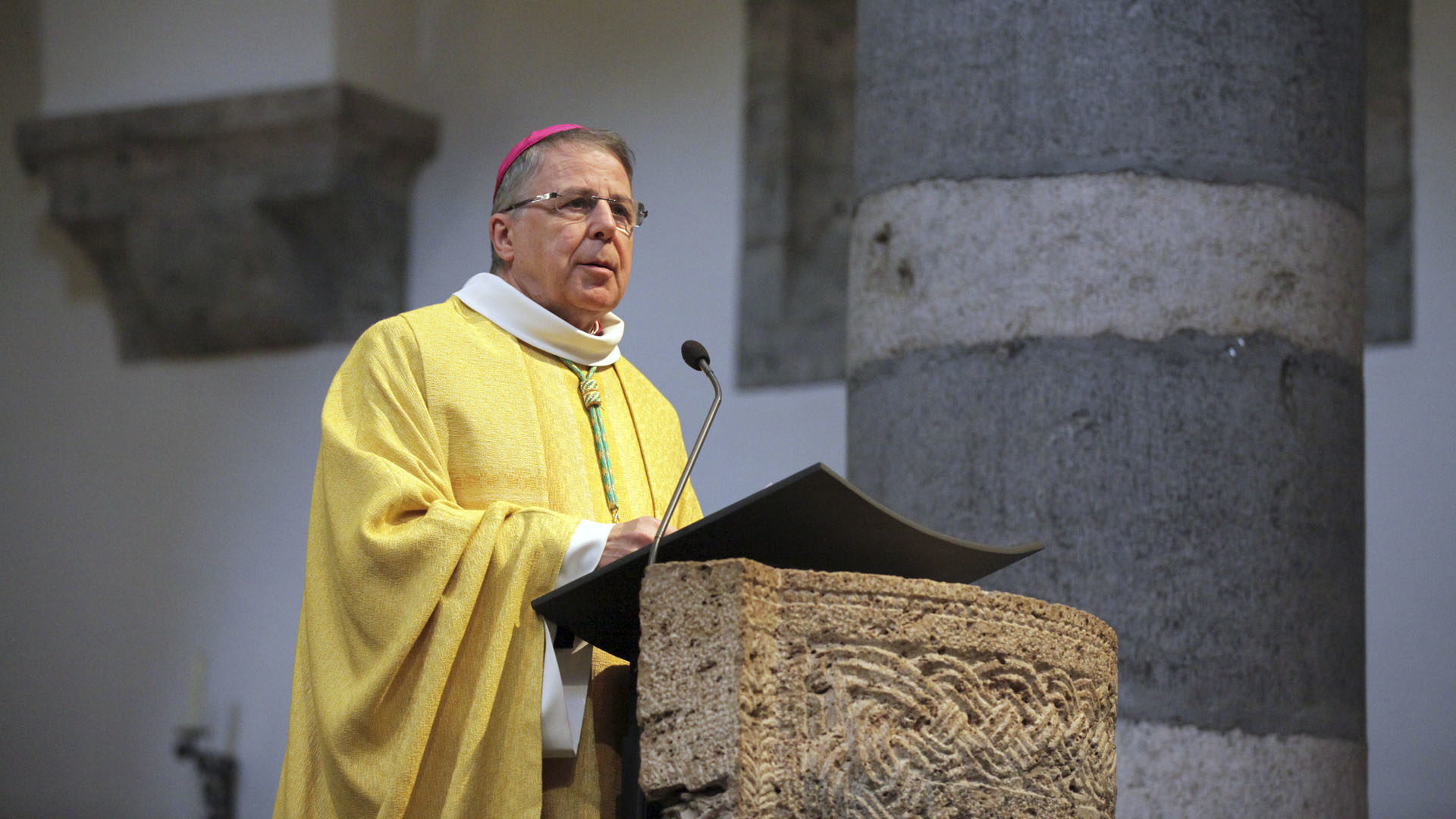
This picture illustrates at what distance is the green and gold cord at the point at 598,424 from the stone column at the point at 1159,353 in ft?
2.49

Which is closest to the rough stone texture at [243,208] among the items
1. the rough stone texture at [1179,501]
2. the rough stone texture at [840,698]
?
the rough stone texture at [1179,501]

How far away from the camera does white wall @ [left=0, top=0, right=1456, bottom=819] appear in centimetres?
673

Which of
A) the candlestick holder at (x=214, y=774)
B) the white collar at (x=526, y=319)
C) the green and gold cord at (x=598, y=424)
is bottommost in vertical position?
the candlestick holder at (x=214, y=774)

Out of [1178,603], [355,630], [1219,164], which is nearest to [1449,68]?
[1219,164]

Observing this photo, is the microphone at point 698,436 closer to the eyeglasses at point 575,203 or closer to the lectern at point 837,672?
the lectern at point 837,672

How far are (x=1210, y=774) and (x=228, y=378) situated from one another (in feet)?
16.9

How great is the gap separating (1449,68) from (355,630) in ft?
13.8

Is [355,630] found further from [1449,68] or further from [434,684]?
→ [1449,68]

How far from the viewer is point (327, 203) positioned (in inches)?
286

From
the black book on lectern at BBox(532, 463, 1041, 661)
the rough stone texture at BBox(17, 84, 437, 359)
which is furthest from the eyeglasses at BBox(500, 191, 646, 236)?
the rough stone texture at BBox(17, 84, 437, 359)

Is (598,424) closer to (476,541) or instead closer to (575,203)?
(575,203)

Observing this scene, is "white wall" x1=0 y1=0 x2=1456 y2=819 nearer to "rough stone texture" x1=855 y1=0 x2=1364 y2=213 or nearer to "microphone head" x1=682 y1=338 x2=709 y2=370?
"rough stone texture" x1=855 y1=0 x2=1364 y2=213

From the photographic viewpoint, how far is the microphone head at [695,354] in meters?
2.54

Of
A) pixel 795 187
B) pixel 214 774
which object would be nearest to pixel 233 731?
pixel 214 774
